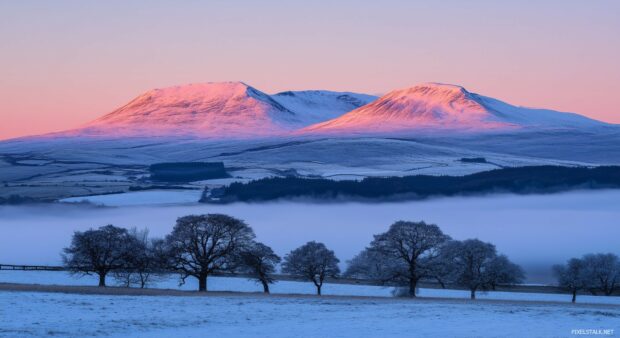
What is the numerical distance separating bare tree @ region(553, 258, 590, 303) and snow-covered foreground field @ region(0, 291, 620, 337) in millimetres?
28483

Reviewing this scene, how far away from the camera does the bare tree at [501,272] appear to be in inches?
2849

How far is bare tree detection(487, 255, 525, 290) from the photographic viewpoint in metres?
72.4

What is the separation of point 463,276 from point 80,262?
23518mm

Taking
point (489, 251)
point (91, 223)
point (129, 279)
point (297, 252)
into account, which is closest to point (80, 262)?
point (129, 279)

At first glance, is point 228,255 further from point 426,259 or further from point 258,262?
point 426,259

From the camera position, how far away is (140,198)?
18612 centimetres

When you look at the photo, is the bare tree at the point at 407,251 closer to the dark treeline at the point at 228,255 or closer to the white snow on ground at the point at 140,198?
the dark treeline at the point at 228,255

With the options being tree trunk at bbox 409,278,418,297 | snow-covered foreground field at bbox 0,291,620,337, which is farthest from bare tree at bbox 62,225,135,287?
snow-covered foreground field at bbox 0,291,620,337

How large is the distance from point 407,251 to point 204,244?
473 inches

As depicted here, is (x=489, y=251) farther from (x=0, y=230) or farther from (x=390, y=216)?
(x=0, y=230)

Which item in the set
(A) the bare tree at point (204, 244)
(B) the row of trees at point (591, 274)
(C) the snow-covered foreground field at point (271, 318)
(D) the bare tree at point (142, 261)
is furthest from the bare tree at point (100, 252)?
(B) the row of trees at point (591, 274)

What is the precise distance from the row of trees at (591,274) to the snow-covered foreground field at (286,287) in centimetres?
119

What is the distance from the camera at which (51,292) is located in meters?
52.4

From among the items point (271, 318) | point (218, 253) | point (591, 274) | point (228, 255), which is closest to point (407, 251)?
point (228, 255)
